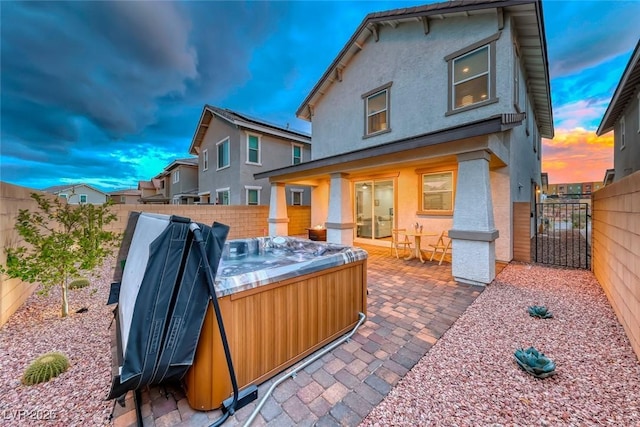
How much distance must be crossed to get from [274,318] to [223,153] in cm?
1255

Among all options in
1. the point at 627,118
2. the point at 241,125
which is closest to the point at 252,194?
the point at 241,125

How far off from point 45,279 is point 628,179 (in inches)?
298

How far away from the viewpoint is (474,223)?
4.64 m

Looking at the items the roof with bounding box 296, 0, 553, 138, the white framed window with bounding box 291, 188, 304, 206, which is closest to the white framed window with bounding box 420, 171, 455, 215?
the roof with bounding box 296, 0, 553, 138

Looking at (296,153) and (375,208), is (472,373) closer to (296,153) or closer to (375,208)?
(375,208)

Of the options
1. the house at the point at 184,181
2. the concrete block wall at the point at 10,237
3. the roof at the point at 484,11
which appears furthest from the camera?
the house at the point at 184,181

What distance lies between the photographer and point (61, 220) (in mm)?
3666

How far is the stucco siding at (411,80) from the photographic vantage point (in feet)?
19.7

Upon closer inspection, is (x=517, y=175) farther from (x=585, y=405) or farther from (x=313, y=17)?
(x=313, y=17)

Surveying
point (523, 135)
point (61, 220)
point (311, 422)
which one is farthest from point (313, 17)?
point (311, 422)

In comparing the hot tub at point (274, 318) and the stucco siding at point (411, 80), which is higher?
the stucco siding at point (411, 80)

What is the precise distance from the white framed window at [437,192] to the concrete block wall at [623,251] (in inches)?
120

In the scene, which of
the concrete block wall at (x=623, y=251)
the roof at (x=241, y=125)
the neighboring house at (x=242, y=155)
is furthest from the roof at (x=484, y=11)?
the concrete block wall at (x=623, y=251)

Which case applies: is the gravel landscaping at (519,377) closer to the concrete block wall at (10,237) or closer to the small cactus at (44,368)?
the small cactus at (44,368)
